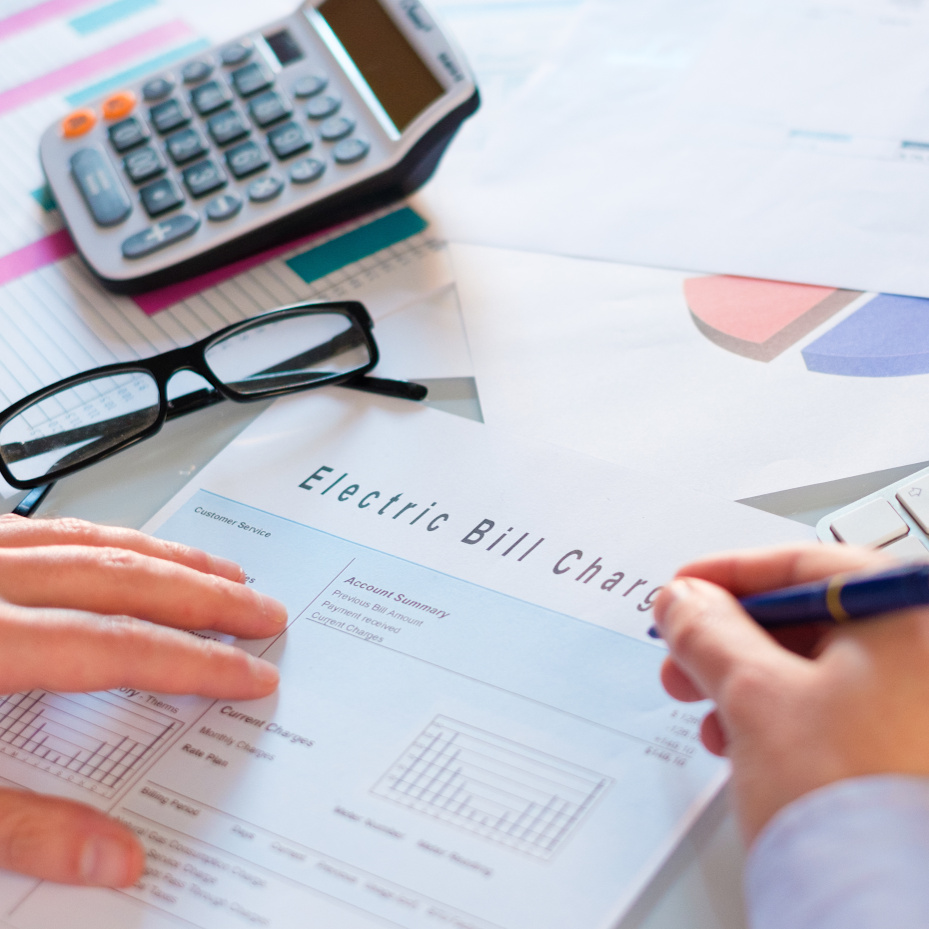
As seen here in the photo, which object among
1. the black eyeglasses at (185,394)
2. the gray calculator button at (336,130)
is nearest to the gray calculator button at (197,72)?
the gray calculator button at (336,130)

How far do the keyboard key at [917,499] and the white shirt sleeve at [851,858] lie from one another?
150 mm

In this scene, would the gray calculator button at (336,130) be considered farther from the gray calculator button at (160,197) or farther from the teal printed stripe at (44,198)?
the teal printed stripe at (44,198)

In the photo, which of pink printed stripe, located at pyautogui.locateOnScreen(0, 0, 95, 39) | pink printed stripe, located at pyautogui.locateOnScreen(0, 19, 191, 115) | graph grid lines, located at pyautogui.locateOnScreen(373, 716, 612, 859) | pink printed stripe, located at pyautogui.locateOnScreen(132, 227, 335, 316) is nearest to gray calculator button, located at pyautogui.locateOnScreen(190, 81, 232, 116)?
pink printed stripe, located at pyautogui.locateOnScreen(132, 227, 335, 316)

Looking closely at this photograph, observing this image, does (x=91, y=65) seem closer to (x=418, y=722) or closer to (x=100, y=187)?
(x=100, y=187)

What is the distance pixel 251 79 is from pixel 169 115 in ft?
0.20

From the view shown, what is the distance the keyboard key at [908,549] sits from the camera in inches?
14.7

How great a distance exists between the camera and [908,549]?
0.38 m

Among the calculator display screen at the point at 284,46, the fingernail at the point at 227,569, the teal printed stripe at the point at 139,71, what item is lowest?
the fingernail at the point at 227,569

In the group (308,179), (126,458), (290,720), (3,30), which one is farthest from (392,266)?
(3,30)

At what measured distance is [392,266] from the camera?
1.90ft

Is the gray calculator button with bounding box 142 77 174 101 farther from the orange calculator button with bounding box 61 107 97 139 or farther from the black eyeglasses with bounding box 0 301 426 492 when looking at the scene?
the black eyeglasses with bounding box 0 301 426 492

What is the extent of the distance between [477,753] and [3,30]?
81 cm

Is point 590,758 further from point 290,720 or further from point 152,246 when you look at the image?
point 152,246

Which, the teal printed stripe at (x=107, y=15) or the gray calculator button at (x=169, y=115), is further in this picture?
the teal printed stripe at (x=107, y=15)
